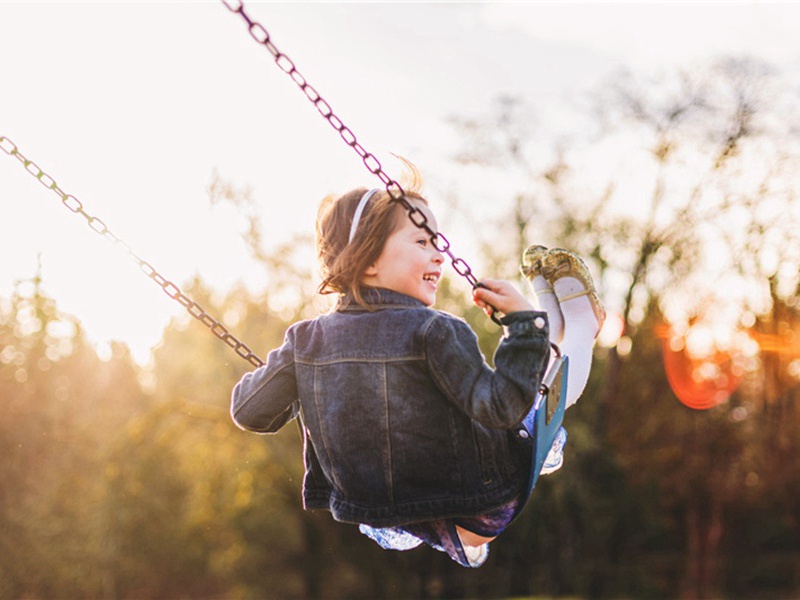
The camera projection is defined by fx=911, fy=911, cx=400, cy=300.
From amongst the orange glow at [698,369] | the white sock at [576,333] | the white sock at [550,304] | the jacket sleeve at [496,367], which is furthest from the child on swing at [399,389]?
the orange glow at [698,369]

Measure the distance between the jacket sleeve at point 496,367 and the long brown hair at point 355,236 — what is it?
23 centimetres

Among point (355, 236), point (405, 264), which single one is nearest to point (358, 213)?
point (355, 236)

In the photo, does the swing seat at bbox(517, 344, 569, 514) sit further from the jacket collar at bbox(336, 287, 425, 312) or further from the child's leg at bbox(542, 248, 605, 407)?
the jacket collar at bbox(336, 287, 425, 312)

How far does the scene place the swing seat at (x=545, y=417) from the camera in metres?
2.00

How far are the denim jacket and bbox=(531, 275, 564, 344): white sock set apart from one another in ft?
1.45

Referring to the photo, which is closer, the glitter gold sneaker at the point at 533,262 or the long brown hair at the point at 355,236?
the long brown hair at the point at 355,236

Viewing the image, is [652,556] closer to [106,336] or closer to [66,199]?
[106,336]

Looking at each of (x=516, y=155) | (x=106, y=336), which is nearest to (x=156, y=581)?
(x=106, y=336)

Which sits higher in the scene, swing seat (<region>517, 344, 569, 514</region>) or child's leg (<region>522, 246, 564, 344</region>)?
child's leg (<region>522, 246, 564, 344</region>)

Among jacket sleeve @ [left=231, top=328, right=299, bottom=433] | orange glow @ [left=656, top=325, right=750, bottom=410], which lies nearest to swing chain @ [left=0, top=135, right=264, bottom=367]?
jacket sleeve @ [left=231, top=328, right=299, bottom=433]

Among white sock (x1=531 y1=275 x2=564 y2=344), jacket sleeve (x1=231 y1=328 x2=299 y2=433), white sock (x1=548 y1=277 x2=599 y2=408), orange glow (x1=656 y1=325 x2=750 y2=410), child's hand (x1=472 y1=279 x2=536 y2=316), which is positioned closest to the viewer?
child's hand (x1=472 y1=279 x2=536 y2=316)

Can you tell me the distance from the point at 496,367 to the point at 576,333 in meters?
0.58

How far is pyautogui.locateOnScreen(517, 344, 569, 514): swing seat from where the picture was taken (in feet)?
6.55

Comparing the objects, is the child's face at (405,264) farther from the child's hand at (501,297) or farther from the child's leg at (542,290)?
the child's leg at (542,290)
